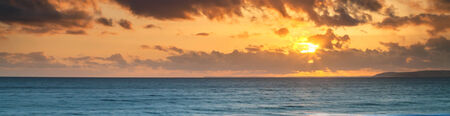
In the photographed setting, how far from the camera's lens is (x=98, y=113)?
38.8m

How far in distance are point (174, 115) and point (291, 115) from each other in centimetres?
1139

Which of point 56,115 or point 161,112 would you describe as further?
point 161,112

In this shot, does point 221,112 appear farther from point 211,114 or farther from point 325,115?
point 325,115

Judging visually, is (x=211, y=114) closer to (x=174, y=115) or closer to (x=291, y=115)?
(x=174, y=115)

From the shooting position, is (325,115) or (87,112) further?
(87,112)

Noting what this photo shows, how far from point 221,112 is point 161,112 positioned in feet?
20.7

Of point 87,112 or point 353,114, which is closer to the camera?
point 353,114

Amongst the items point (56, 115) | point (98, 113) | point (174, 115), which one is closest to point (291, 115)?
point (174, 115)

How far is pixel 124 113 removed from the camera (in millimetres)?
38000

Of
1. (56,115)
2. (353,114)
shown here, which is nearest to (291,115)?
(353,114)

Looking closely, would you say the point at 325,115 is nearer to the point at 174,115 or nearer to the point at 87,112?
the point at 174,115

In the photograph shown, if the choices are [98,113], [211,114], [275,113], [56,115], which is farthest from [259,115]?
[56,115]

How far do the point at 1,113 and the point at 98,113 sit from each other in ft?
30.8

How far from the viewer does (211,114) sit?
3778 centimetres
